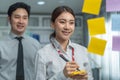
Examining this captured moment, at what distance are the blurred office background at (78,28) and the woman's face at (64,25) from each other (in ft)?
11.5

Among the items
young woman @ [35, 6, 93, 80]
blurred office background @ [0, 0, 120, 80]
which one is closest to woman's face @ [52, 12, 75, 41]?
young woman @ [35, 6, 93, 80]

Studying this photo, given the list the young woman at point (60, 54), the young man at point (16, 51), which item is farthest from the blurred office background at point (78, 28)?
the young woman at point (60, 54)

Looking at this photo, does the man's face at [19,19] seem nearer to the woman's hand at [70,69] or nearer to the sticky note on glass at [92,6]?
the sticky note on glass at [92,6]

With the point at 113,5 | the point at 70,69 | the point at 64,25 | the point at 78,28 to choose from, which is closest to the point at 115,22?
the point at 113,5

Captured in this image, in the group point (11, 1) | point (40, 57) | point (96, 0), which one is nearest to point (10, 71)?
point (40, 57)

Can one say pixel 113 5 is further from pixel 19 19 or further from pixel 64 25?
pixel 19 19

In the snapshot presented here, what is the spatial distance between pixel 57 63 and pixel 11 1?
4.36 meters

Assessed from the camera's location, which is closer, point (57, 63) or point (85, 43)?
point (57, 63)

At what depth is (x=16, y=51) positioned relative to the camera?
1.50 m

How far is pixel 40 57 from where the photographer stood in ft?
3.99

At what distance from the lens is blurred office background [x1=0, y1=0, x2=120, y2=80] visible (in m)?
4.85

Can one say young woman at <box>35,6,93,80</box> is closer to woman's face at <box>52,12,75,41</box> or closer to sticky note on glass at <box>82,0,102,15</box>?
woman's face at <box>52,12,75,41</box>

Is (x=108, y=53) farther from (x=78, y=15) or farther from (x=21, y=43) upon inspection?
(x=21, y=43)

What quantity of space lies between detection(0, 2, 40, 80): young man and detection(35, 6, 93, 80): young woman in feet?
0.87
